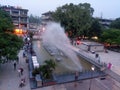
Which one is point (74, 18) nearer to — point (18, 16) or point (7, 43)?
point (7, 43)

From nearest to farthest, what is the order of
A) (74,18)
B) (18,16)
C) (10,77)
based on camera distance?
(10,77)
(74,18)
(18,16)

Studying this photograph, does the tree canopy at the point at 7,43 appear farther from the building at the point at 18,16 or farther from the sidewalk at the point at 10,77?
the building at the point at 18,16

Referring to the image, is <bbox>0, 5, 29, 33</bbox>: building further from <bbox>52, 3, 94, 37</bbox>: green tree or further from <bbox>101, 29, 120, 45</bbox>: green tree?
<bbox>101, 29, 120, 45</bbox>: green tree

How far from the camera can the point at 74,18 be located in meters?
53.3

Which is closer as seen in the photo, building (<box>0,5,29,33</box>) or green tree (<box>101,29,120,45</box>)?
green tree (<box>101,29,120,45</box>)

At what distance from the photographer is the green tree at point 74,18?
177 feet

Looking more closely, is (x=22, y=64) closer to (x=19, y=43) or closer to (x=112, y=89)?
(x=19, y=43)

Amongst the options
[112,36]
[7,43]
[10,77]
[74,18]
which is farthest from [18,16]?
[10,77]

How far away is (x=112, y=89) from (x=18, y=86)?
11.5 metres

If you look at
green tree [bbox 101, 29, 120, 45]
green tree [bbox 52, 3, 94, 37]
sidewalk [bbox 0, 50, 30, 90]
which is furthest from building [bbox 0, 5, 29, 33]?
sidewalk [bbox 0, 50, 30, 90]

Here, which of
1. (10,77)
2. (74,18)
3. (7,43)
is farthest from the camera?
(74,18)

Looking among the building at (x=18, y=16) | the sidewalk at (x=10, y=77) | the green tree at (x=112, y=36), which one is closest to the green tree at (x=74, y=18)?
the green tree at (x=112, y=36)

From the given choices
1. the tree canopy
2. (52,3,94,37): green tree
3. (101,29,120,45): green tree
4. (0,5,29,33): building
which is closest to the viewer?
the tree canopy

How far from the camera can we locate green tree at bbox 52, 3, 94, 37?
54.0 meters
